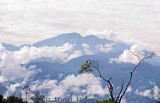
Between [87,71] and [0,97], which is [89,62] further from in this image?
[0,97]

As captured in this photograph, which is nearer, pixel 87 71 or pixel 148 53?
pixel 148 53

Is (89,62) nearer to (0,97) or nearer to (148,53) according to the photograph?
(148,53)

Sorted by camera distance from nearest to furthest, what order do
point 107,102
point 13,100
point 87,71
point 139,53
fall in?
point 139,53
point 87,71
point 107,102
point 13,100

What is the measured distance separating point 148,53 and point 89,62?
1020 centimetres

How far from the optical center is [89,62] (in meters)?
48.6

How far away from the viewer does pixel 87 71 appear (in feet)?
158

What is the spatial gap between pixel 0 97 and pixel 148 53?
103 meters

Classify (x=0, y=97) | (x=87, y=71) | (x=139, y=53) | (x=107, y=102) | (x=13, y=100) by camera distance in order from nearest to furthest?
(x=139, y=53) < (x=87, y=71) < (x=107, y=102) < (x=0, y=97) < (x=13, y=100)

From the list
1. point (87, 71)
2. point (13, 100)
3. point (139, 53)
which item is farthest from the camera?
point (13, 100)

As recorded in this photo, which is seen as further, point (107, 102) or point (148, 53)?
point (107, 102)

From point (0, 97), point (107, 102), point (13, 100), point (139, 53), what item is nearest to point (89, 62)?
point (139, 53)

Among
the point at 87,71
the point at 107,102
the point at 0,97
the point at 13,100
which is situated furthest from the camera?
the point at 13,100

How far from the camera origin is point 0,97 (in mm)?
132750

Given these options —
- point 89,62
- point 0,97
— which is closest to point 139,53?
point 89,62
